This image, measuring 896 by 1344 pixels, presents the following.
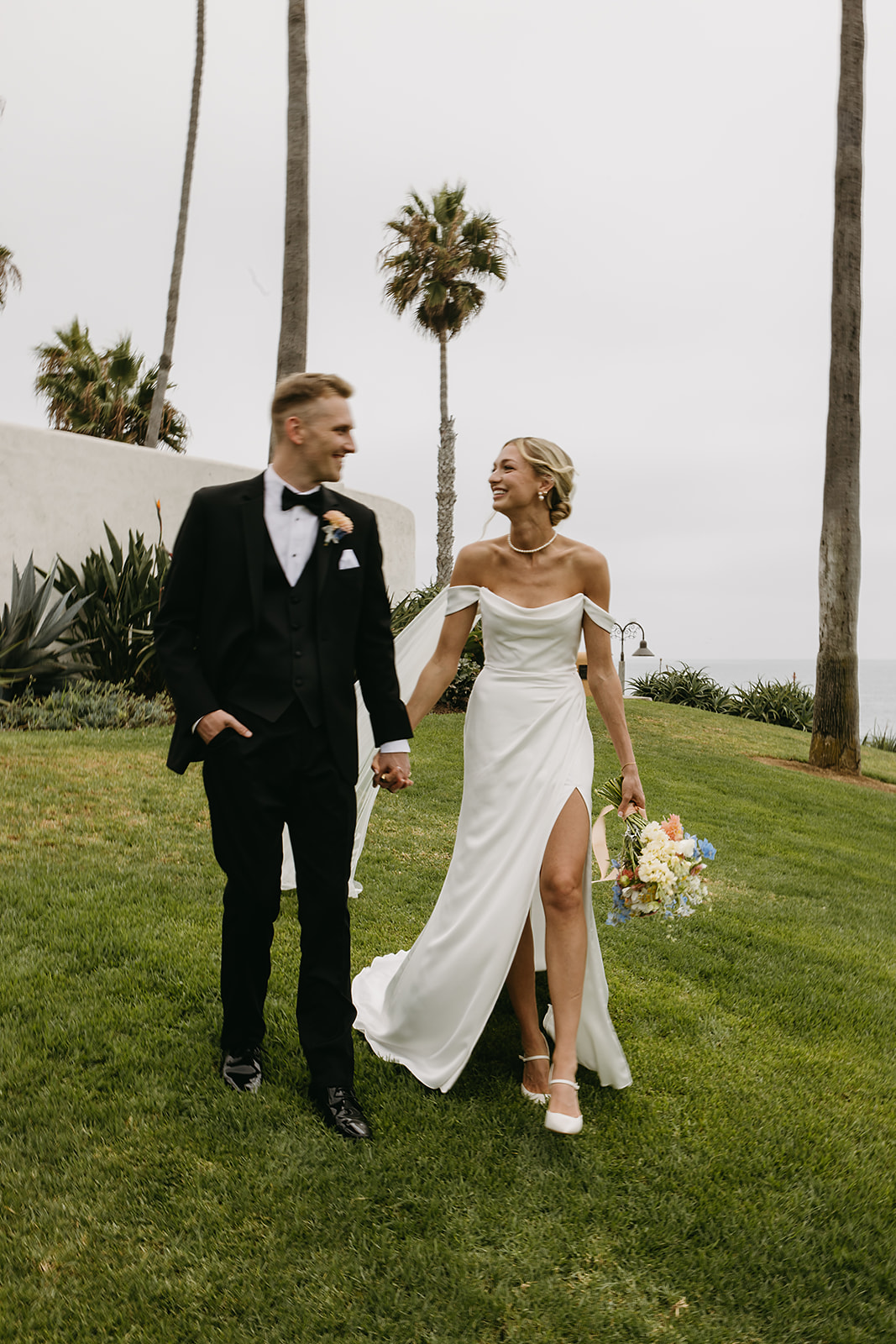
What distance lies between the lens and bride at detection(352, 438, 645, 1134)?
346 cm

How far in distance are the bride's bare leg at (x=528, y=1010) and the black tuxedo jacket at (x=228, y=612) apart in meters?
1.04

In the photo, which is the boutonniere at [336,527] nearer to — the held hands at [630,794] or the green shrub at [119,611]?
the held hands at [630,794]

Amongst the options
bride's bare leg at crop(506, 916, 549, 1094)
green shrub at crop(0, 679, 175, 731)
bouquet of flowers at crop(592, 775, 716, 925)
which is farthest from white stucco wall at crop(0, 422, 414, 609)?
bride's bare leg at crop(506, 916, 549, 1094)

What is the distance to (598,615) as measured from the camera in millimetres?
3684

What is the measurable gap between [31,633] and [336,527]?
7.93 m

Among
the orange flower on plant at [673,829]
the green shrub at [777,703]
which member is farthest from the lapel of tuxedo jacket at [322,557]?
the green shrub at [777,703]

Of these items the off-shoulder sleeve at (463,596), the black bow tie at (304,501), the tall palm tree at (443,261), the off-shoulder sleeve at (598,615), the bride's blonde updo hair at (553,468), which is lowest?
the off-shoulder sleeve at (598,615)

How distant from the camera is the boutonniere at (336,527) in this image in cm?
316

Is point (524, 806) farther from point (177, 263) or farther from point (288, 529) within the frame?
point (177, 263)

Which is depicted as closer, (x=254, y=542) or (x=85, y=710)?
(x=254, y=542)

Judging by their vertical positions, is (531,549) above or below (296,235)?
below

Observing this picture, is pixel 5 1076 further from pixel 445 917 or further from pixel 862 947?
pixel 862 947

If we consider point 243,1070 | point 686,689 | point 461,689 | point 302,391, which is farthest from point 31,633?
point 686,689

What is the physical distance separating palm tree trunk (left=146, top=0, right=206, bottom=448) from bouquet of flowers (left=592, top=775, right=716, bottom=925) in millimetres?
17900
